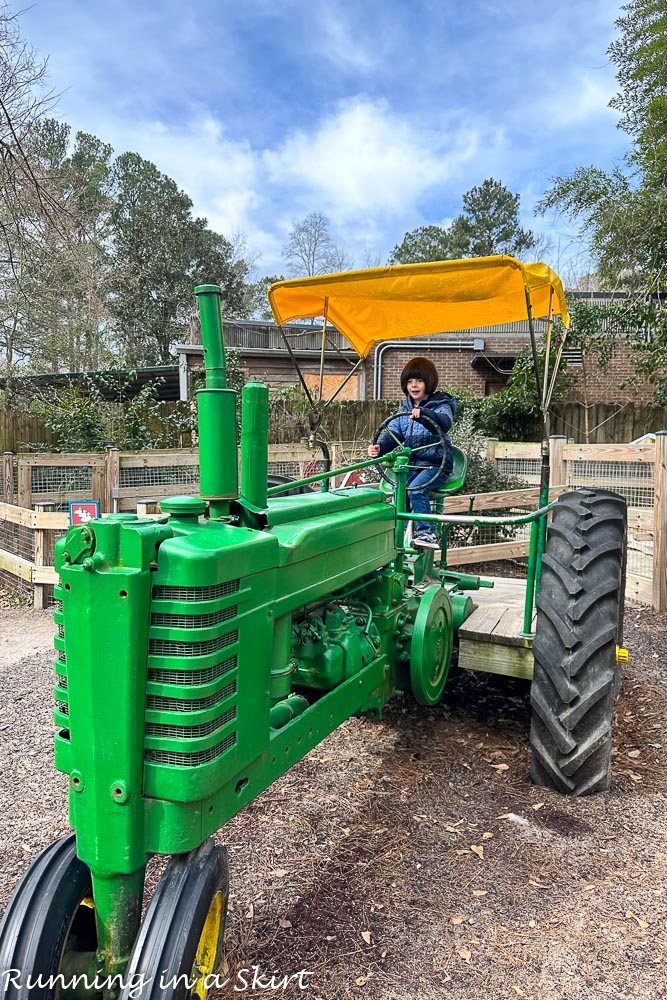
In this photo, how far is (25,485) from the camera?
24.2 ft

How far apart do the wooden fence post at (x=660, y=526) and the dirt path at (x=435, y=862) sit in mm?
2522

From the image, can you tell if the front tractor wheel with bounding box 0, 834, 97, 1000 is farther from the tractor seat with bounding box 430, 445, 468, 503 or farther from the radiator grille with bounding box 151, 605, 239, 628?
the tractor seat with bounding box 430, 445, 468, 503

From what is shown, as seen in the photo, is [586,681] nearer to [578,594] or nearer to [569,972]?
[578,594]

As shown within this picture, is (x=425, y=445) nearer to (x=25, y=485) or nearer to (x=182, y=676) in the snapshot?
(x=182, y=676)

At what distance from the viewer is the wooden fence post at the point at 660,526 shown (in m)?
6.43

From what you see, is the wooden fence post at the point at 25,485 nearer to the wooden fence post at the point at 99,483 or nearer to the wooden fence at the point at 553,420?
the wooden fence post at the point at 99,483

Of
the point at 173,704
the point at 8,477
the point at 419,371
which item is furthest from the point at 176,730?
the point at 8,477

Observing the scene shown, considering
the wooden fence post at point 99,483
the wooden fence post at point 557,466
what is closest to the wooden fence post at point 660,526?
the wooden fence post at point 557,466

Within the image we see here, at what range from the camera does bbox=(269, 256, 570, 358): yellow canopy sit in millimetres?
3354

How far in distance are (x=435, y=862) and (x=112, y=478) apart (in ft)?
18.6

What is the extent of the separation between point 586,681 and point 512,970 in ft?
3.94

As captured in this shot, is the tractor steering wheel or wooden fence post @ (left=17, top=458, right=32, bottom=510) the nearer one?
the tractor steering wheel

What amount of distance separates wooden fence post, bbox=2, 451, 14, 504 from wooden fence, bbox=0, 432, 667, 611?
0.01 meters

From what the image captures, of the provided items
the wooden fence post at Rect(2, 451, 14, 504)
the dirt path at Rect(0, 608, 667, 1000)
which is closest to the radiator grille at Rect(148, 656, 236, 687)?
the dirt path at Rect(0, 608, 667, 1000)
